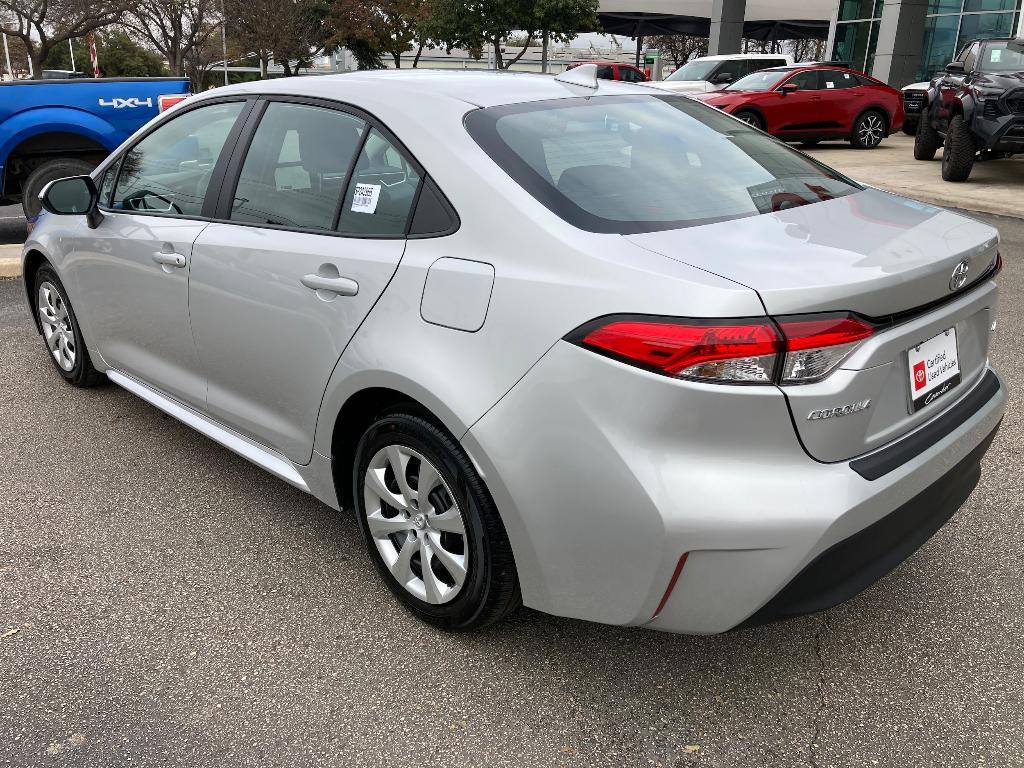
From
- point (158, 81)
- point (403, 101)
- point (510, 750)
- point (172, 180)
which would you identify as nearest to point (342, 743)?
point (510, 750)

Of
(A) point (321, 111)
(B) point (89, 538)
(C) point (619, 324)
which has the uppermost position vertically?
(A) point (321, 111)

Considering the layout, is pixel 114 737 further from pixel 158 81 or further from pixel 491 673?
pixel 158 81

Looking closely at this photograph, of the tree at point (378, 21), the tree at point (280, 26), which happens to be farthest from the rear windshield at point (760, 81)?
the tree at point (280, 26)

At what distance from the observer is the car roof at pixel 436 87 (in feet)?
9.23

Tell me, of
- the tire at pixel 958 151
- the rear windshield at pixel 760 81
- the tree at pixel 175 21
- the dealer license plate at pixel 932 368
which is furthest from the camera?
the tree at pixel 175 21

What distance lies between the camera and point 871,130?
1705cm

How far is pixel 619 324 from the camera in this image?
204cm

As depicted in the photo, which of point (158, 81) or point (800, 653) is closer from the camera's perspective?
point (800, 653)

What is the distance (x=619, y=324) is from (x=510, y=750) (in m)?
1.12

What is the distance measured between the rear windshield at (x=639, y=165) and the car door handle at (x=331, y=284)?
56 cm

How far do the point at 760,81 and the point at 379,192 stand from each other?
15681mm

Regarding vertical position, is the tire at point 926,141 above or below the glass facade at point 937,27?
below

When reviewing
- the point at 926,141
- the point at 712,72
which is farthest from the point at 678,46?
the point at 926,141

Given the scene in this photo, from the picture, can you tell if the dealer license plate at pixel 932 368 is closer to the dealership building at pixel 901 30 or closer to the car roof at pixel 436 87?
the car roof at pixel 436 87
